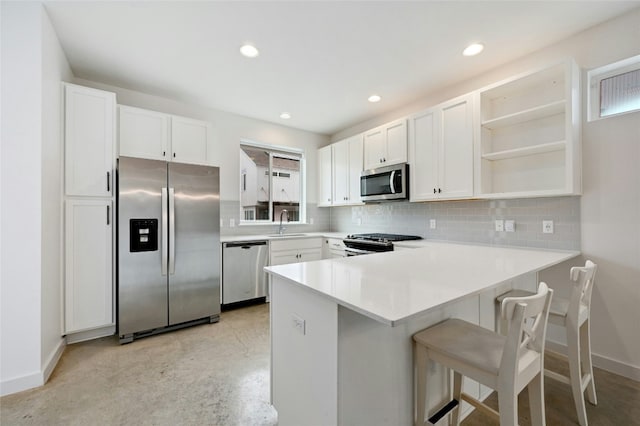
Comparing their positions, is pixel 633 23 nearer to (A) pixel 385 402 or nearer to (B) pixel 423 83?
(B) pixel 423 83

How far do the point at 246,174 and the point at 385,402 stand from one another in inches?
147

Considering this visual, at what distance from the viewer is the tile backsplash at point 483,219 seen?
2312 millimetres

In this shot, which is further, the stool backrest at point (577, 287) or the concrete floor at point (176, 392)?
the concrete floor at point (176, 392)

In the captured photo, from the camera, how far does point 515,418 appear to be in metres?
0.98

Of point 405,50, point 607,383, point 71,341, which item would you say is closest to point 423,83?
point 405,50

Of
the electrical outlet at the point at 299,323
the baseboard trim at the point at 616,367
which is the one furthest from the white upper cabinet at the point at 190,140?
the baseboard trim at the point at 616,367

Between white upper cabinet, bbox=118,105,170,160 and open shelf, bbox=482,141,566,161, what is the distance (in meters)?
3.50

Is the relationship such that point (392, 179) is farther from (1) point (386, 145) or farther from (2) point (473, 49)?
(2) point (473, 49)

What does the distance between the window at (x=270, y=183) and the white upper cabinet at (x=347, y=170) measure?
716 mm

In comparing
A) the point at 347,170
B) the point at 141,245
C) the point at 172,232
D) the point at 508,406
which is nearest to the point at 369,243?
the point at 347,170

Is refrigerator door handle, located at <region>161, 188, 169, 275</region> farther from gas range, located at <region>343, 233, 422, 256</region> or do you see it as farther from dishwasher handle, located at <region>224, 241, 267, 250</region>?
gas range, located at <region>343, 233, 422, 256</region>

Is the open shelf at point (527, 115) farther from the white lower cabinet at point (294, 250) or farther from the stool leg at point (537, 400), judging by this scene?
the white lower cabinet at point (294, 250)

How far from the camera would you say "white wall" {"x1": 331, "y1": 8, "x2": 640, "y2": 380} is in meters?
1.99

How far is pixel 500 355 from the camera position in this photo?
1.10 m
